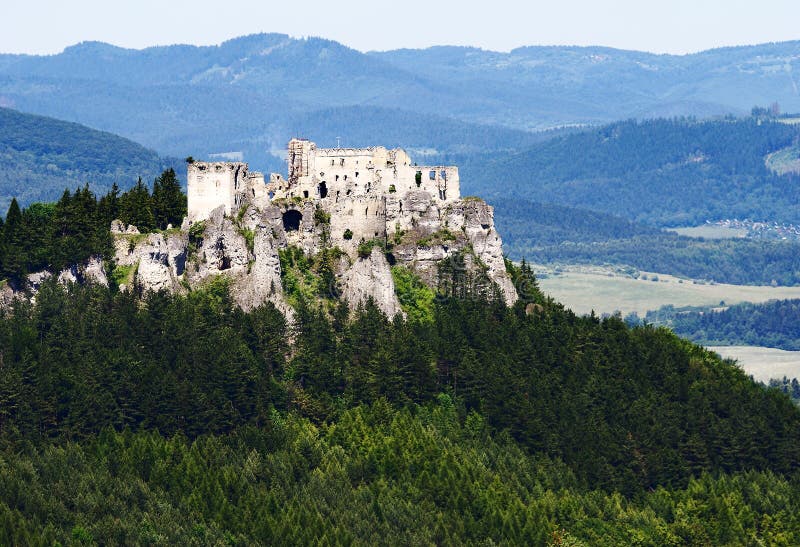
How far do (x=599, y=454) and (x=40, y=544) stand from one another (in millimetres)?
47412

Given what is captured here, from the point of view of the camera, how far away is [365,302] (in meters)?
142

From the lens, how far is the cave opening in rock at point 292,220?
143m

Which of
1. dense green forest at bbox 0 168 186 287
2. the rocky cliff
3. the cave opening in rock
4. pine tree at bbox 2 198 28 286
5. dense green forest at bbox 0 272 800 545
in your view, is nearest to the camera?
dense green forest at bbox 0 272 800 545

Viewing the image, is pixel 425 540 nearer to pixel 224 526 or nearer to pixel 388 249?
pixel 224 526

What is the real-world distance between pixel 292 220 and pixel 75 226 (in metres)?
16.8

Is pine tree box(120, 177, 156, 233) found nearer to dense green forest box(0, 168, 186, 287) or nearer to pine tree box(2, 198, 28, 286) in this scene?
dense green forest box(0, 168, 186, 287)

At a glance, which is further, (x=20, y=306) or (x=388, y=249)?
(x=388, y=249)

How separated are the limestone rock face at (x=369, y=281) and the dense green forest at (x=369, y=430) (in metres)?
1.49

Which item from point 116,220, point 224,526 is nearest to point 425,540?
point 224,526

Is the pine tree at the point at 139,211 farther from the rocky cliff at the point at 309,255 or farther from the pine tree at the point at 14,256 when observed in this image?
the pine tree at the point at 14,256

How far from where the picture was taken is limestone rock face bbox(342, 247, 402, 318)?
142 metres

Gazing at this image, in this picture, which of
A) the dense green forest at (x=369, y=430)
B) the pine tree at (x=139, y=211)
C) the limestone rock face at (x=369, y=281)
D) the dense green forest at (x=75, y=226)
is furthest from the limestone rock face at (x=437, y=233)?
the pine tree at (x=139, y=211)

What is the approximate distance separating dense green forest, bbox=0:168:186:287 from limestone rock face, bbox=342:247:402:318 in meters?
14.3

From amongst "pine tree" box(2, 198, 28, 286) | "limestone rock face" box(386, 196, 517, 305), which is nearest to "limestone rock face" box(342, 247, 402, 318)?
"limestone rock face" box(386, 196, 517, 305)
